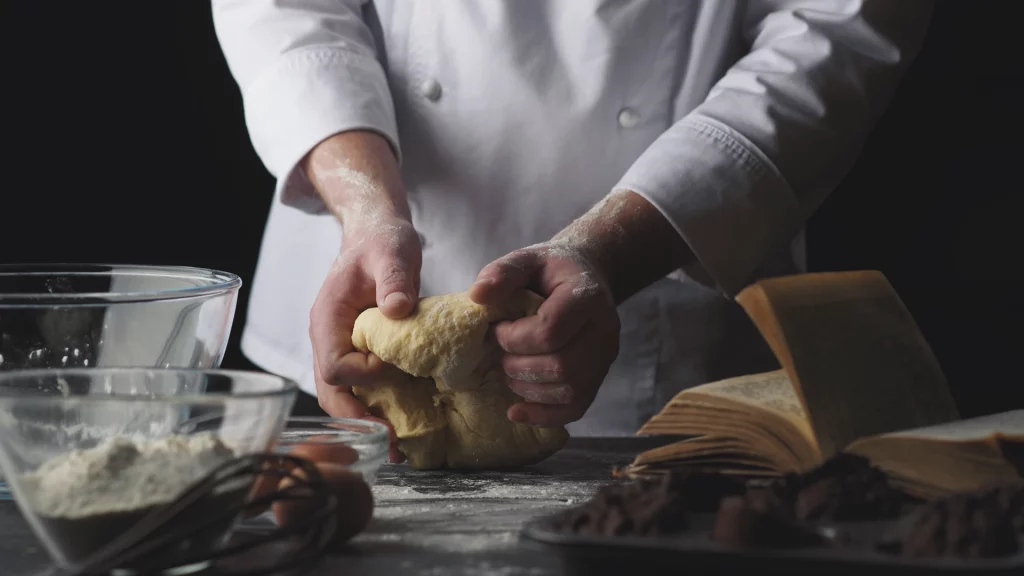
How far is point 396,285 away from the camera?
1257 mm

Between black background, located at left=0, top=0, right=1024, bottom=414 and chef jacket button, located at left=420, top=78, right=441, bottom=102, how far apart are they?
1.18 meters

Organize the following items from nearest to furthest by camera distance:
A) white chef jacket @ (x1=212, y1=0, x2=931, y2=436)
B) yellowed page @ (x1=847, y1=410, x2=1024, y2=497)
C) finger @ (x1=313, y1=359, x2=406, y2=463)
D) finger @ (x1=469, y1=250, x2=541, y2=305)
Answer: yellowed page @ (x1=847, y1=410, x2=1024, y2=497), finger @ (x1=469, y1=250, x2=541, y2=305), finger @ (x1=313, y1=359, x2=406, y2=463), white chef jacket @ (x1=212, y1=0, x2=931, y2=436)

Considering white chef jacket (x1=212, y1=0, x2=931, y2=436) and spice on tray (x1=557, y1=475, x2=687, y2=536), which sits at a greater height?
white chef jacket (x1=212, y1=0, x2=931, y2=436)

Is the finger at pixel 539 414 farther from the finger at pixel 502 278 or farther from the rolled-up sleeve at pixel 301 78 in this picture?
the rolled-up sleeve at pixel 301 78

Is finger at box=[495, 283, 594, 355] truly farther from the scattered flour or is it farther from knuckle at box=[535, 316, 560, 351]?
the scattered flour

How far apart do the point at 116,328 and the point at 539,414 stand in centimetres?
50

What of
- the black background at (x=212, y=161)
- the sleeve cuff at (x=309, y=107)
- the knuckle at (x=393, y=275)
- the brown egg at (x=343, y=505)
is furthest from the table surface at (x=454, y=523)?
the black background at (x=212, y=161)

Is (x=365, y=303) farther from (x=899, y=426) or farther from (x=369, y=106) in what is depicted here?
(x=899, y=426)

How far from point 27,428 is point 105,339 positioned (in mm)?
287

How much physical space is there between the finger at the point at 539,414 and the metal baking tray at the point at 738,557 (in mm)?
464

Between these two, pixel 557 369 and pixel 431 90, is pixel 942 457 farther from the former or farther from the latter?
pixel 431 90

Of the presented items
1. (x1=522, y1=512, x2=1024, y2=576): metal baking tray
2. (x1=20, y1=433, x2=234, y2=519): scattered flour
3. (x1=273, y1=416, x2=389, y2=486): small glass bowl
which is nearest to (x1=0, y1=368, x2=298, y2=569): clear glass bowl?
(x1=20, y1=433, x2=234, y2=519): scattered flour

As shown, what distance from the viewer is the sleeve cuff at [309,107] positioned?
1.61 m

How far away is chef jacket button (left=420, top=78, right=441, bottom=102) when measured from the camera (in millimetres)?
1744
